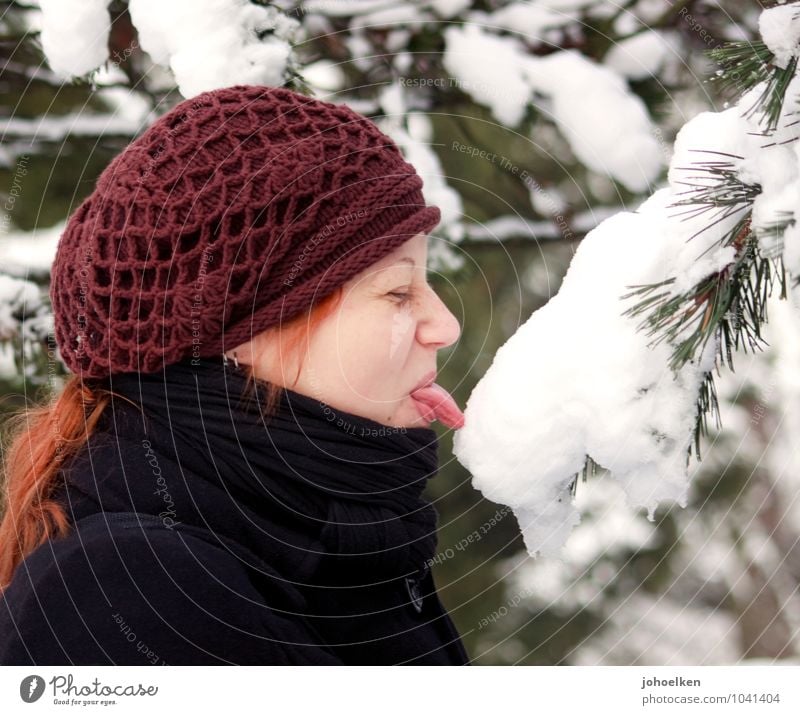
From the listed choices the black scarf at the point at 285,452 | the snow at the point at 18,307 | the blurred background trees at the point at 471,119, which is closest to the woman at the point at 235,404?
the black scarf at the point at 285,452

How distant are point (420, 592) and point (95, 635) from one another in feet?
1.10

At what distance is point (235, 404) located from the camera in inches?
30.3

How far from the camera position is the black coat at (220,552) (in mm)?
696

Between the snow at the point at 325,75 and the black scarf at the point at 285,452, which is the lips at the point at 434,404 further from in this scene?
the snow at the point at 325,75

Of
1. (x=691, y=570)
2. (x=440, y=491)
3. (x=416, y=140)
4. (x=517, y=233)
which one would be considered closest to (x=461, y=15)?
(x=416, y=140)

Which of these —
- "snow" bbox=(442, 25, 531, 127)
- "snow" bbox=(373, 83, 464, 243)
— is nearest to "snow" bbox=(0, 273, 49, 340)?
"snow" bbox=(373, 83, 464, 243)

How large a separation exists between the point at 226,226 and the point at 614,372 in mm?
328

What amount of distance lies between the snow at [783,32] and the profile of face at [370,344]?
1.19ft

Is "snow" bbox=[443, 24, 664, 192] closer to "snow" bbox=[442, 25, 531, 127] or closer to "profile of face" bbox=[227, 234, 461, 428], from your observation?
"snow" bbox=[442, 25, 531, 127]

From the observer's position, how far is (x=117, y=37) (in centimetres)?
111

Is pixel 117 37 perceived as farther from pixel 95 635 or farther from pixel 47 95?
pixel 95 635

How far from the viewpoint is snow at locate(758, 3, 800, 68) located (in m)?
0.48
